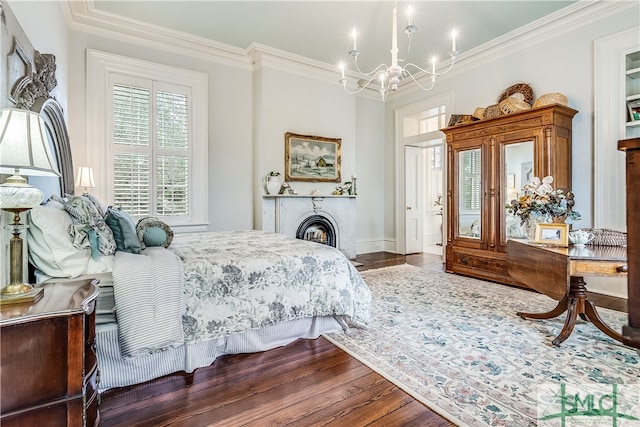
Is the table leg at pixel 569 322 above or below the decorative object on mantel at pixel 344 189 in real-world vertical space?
below

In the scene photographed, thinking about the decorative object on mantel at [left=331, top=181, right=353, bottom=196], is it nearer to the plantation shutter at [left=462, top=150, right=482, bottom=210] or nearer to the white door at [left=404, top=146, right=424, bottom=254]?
the white door at [left=404, top=146, right=424, bottom=254]

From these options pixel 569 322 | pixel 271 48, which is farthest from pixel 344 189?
pixel 569 322

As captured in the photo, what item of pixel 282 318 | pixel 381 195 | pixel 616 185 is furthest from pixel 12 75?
pixel 381 195

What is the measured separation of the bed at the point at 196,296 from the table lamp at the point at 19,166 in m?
0.42

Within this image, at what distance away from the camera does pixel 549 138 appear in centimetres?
350

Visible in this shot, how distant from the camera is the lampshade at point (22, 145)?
3.63ft

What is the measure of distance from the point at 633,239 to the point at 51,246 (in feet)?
7.38

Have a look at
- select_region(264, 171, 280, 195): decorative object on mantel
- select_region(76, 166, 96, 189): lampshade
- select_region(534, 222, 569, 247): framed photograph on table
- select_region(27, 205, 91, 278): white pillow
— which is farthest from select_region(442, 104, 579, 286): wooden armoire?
select_region(76, 166, 96, 189): lampshade

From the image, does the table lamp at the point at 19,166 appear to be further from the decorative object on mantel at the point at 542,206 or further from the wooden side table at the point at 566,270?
the decorative object on mantel at the point at 542,206

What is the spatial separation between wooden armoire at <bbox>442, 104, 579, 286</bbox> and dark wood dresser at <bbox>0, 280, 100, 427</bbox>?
3864 mm

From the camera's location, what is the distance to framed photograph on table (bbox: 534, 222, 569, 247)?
2.47 m

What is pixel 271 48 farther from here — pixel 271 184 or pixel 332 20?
pixel 271 184

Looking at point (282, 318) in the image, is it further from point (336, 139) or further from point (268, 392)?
point (336, 139)

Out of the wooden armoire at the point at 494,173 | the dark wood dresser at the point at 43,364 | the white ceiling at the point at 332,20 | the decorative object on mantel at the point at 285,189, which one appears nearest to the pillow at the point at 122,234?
the dark wood dresser at the point at 43,364
